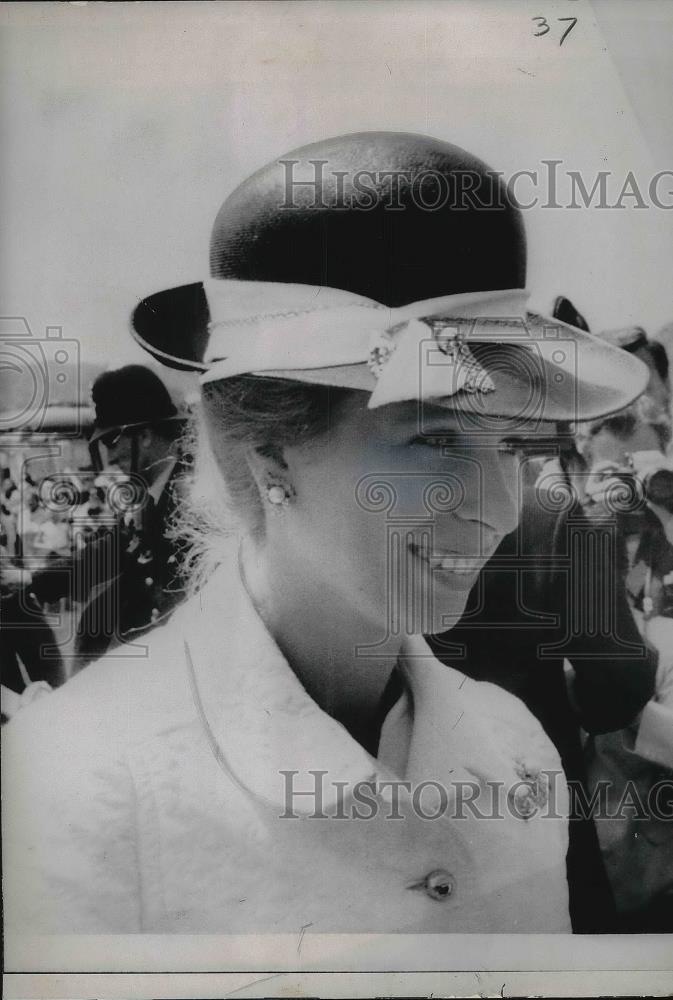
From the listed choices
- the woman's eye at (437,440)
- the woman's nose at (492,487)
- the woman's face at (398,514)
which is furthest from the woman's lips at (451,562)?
the woman's eye at (437,440)

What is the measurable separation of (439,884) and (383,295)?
151 cm

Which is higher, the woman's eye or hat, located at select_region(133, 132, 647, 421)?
hat, located at select_region(133, 132, 647, 421)

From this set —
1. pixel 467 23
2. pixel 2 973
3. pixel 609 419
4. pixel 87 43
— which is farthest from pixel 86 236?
pixel 2 973

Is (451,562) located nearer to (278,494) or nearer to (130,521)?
(278,494)

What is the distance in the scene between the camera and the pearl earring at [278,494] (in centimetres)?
228

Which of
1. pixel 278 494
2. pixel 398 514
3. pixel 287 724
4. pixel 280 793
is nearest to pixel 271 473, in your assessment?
pixel 278 494

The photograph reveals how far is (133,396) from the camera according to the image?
227cm

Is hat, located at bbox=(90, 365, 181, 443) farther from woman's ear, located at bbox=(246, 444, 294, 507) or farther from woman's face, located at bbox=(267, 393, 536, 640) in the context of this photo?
woman's face, located at bbox=(267, 393, 536, 640)

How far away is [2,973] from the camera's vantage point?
234cm

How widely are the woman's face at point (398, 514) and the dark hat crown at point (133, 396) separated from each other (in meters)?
0.36

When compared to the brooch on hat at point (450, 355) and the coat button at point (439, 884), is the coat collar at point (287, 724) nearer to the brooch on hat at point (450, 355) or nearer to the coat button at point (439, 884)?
the coat button at point (439, 884)

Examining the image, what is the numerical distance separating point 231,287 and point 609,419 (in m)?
1.01

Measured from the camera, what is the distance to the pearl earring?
2.28 meters

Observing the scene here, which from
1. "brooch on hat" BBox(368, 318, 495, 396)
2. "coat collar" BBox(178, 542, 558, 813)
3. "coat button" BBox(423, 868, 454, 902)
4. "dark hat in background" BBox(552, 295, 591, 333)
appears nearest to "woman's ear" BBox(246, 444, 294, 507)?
"coat collar" BBox(178, 542, 558, 813)
